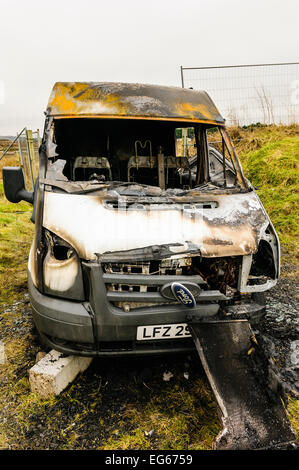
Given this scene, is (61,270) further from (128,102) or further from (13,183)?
(128,102)

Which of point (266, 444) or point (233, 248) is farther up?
point (233, 248)

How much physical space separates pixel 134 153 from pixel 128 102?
1285 millimetres

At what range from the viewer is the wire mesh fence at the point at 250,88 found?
9008 mm

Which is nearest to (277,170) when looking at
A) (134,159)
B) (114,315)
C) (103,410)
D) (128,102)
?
(134,159)

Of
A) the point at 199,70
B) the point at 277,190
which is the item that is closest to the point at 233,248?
the point at 277,190

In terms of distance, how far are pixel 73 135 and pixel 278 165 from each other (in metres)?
5.21

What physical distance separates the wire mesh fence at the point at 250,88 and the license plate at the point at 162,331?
314 inches

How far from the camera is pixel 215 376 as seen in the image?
2.07 meters

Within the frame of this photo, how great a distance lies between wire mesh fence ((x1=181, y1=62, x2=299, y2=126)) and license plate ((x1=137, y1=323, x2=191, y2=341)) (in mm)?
7974

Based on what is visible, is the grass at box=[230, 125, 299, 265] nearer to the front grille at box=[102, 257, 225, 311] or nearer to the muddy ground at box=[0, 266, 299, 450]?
the muddy ground at box=[0, 266, 299, 450]

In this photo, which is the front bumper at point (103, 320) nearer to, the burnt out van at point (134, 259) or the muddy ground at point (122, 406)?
the burnt out van at point (134, 259)

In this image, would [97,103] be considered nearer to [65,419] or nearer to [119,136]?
[119,136]

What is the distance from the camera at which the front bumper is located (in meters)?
2.05

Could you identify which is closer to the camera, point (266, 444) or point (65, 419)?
point (266, 444)
